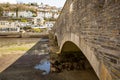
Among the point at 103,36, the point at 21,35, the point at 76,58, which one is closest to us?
the point at 103,36

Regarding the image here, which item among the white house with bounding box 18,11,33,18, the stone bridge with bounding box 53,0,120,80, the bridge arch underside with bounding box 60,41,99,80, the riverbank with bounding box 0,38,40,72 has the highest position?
the white house with bounding box 18,11,33,18

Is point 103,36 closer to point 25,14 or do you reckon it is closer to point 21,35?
point 21,35

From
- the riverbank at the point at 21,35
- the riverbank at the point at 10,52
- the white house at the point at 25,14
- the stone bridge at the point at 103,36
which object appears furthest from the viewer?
the white house at the point at 25,14

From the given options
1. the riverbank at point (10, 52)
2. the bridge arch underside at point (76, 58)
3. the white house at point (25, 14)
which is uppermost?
the white house at point (25, 14)

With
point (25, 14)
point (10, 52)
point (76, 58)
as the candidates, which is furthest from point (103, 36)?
point (25, 14)

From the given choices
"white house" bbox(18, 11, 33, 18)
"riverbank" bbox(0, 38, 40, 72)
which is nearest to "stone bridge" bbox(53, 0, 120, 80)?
"riverbank" bbox(0, 38, 40, 72)

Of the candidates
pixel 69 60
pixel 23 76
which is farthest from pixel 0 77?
pixel 69 60

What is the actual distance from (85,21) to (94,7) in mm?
1084

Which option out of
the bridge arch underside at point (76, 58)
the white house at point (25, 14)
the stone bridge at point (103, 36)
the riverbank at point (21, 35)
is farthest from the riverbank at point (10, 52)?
the white house at point (25, 14)

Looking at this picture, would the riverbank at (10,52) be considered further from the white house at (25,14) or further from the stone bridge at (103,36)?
the white house at (25,14)

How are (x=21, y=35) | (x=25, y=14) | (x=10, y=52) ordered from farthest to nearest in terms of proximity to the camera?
1. (x=25, y=14)
2. (x=21, y=35)
3. (x=10, y=52)

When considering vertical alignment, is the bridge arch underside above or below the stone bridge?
below

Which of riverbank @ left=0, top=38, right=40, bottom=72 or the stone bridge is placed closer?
the stone bridge

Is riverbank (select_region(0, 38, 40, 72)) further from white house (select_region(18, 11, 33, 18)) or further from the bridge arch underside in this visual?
white house (select_region(18, 11, 33, 18))
